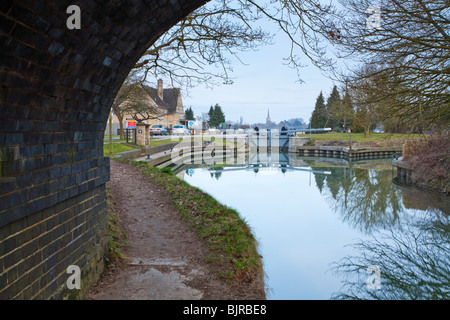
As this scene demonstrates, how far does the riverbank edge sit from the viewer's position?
16.4ft

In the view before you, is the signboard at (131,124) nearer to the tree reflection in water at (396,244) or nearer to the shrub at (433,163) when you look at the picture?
the tree reflection in water at (396,244)

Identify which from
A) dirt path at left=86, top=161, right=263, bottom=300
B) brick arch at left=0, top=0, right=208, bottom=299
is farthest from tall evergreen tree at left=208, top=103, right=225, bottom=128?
brick arch at left=0, top=0, right=208, bottom=299

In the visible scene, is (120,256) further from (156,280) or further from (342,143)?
(342,143)

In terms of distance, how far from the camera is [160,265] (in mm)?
5102

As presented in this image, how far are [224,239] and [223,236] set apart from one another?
6.7 inches

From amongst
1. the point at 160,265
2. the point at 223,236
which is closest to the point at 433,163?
the point at 223,236

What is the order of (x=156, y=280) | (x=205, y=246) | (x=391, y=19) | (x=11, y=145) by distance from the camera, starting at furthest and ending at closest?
(x=391, y=19) < (x=205, y=246) < (x=156, y=280) < (x=11, y=145)

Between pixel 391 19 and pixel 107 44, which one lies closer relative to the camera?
pixel 107 44

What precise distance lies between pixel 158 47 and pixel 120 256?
6860 mm

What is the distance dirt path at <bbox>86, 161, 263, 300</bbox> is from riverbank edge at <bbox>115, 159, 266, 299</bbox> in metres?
0.16

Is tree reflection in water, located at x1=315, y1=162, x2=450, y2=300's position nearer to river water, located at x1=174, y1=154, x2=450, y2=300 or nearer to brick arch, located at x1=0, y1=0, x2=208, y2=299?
river water, located at x1=174, y1=154, x2=450, y2=300

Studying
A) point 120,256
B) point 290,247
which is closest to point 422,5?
point 290,247
